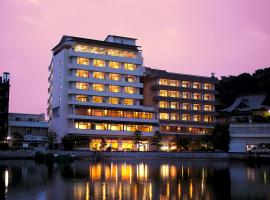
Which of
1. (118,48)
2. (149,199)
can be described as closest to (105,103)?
(118,48)

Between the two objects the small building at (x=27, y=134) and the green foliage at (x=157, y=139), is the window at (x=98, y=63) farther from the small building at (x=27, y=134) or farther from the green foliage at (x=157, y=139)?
the green foliage at (x=157, y=139)

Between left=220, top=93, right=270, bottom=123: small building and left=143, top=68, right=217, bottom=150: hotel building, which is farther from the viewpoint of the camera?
left=143, top=68, right=217, bottom=150: hotel building

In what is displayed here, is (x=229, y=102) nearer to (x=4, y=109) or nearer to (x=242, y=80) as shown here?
(x=242, y=80)

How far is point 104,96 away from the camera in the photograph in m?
118

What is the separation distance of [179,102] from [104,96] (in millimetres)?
25050

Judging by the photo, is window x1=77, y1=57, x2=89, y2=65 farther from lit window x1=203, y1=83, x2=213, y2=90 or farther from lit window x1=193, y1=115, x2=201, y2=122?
lit window x1=203, y1=83, x2=213, y2=90

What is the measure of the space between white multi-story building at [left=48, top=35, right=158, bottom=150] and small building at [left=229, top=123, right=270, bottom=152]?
24.4m

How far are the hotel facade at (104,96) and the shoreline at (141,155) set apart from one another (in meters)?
16.5

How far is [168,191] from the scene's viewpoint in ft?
115

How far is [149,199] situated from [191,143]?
298 feet

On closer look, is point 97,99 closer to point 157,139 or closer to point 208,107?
point 157,139

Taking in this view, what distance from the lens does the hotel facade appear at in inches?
4478

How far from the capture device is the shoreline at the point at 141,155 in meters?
90.1

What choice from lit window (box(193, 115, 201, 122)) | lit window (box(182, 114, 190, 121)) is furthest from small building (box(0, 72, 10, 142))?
lit window (box(193, 115, 201, 122))
